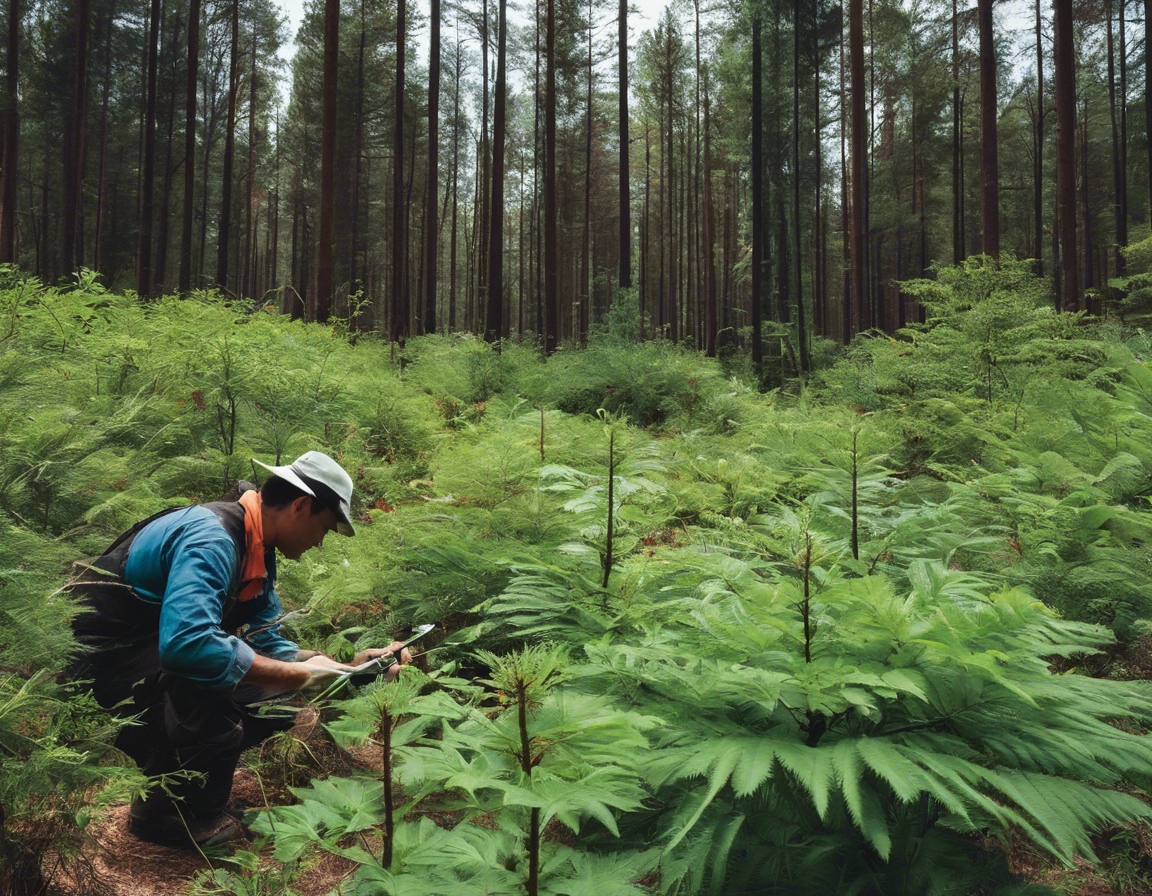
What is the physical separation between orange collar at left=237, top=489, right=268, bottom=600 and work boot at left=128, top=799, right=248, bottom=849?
90 centimetres

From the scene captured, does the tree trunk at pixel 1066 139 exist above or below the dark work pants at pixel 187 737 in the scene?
above

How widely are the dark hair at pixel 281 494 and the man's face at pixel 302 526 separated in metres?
0.02

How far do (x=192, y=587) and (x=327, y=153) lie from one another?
13.3 metres

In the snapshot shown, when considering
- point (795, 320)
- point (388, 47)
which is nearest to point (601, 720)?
point (795, 320)

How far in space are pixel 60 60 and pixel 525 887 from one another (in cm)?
3340

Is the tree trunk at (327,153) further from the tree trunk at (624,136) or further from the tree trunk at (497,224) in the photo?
the tree trunk at (624,136)

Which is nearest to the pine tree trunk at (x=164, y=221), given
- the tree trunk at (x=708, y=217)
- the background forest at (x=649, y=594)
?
the background forest at (x=649, y=594)

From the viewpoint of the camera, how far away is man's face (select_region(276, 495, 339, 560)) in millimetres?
3078

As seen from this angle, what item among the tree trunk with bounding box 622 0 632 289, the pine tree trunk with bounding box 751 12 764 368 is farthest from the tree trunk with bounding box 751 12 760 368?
the tree trunk with bounding box 622 0 632 289

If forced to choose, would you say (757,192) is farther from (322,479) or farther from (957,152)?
(322,479)

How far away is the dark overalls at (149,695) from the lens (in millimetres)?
2797

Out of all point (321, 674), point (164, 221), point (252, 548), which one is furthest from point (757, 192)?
point (321, 674)

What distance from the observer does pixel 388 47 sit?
2844 centimetres

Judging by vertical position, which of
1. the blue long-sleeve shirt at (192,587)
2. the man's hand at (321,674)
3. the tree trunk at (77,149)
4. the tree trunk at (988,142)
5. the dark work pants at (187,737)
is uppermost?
A: the tree trunk at (77,149)
